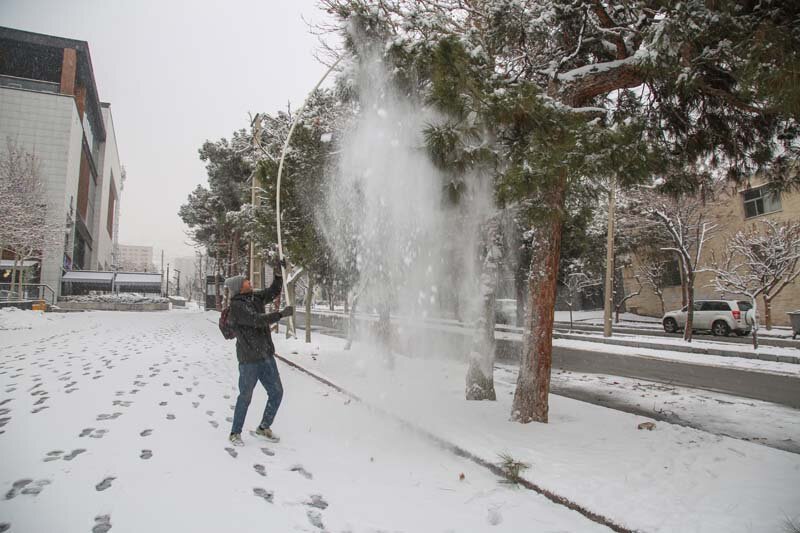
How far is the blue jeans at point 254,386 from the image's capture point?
480cm

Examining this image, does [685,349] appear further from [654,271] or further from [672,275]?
[672,275]

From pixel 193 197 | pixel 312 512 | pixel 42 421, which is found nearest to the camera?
pixel 312 512

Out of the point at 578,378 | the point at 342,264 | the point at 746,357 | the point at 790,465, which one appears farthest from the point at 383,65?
the point at 746,357

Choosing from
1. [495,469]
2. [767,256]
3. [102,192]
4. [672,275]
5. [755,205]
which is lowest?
[495,469]

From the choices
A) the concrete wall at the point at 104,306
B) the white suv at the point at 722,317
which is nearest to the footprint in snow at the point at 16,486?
the white suv at the point at 722,317

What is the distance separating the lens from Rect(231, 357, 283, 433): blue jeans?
4.80 metres

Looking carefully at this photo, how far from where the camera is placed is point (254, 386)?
4.92m

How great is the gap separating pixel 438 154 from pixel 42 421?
536cm

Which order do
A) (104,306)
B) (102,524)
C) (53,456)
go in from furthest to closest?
(104,306) → (53,456) → (102,524)

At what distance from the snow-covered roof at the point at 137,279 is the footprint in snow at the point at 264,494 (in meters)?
56.5

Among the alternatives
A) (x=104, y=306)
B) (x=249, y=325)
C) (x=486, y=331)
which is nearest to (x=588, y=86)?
(x=486, y=331)

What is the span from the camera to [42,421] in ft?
16.8

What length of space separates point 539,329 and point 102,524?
4.58 metres

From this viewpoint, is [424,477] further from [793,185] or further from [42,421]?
[793,185]
